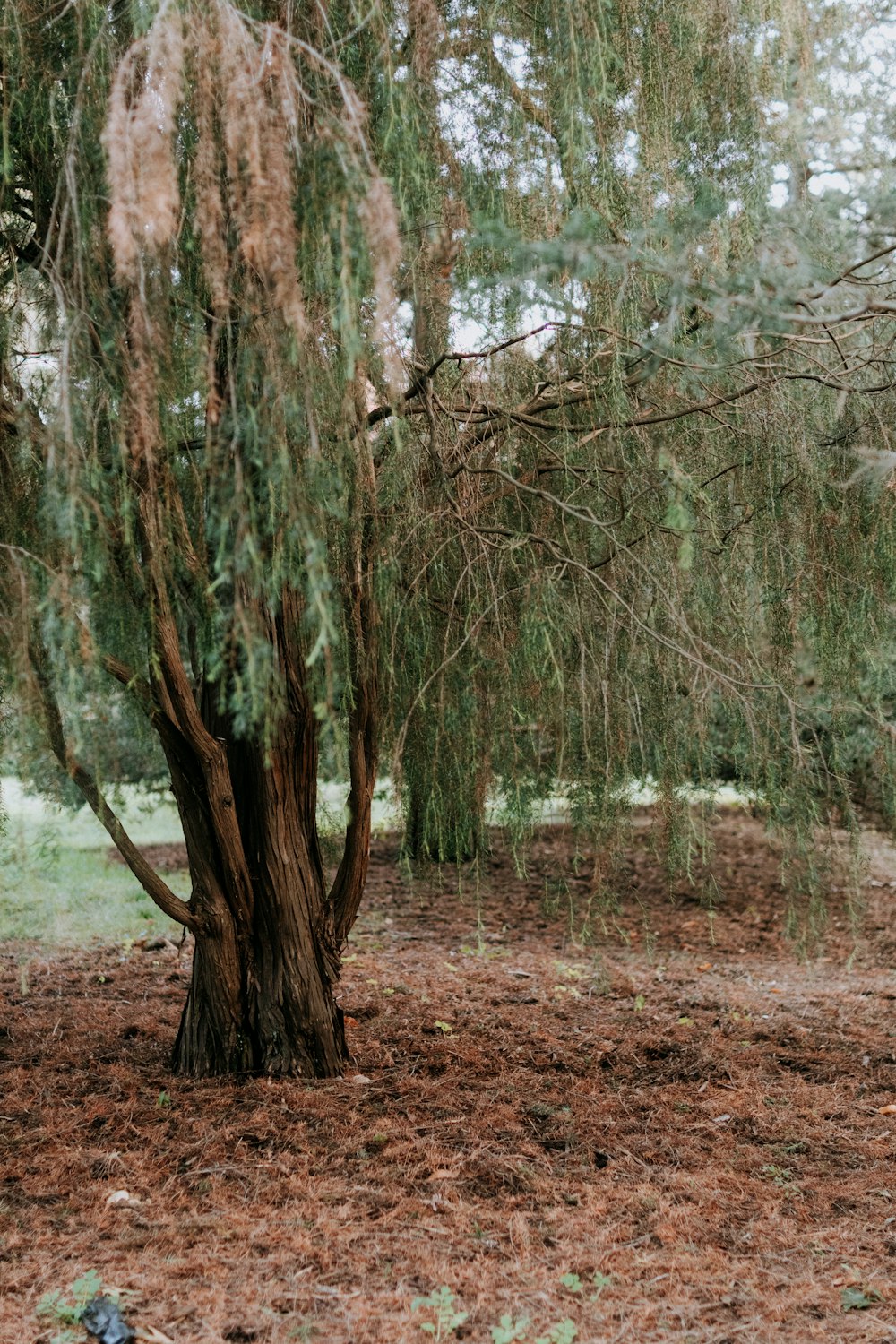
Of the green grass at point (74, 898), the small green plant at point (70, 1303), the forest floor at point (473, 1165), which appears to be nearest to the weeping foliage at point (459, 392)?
the forest floor at point (473, 1165)

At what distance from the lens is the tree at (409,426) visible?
277 cm

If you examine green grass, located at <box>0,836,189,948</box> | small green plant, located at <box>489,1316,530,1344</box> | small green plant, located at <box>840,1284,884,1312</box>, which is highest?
green grass, located at <box>0,836,189,948</box>

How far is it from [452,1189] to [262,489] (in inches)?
86.0

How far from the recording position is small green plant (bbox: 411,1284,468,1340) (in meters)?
2.62

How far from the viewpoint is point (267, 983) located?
4.38 m

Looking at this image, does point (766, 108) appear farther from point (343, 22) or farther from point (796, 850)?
point (796, 850)

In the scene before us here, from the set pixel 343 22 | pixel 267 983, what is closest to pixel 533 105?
pixel 343 22

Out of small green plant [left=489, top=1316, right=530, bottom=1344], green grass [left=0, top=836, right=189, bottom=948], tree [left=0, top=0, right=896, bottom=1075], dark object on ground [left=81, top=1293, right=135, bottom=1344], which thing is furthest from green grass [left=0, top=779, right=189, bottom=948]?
small green plant [left=489, top=1316, right=530, bottom=1344]

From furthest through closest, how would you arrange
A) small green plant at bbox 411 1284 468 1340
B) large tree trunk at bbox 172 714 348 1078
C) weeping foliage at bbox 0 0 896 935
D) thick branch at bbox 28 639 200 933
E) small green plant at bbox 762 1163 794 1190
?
large tree trunk at bbox 172 714 348 1078 < small green plant at bbox 762 1163 794 1190 < thick branch at bbox 28 639 200 933 < weeping foliage at bbox 0 0 896 935 < small green plant at bbox 411 1284 468 1340

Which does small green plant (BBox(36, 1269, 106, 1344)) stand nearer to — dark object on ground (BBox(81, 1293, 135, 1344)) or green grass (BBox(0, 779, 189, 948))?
dark object on ground (BBox(81, 1293, 135, 1344))

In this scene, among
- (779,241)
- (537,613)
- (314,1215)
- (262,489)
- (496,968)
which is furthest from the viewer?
(496,968)

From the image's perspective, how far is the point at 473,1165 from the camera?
3.65m

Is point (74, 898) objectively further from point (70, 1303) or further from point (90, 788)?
point (70, 1303)

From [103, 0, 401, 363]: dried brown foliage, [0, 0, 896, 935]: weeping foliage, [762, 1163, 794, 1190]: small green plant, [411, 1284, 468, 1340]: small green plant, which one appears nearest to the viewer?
[103, 0, 401, 363]: dried brown foliage
